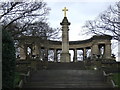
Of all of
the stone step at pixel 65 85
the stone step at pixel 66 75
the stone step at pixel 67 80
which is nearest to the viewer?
the stone step at pixel 65 85

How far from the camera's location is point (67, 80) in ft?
90.0

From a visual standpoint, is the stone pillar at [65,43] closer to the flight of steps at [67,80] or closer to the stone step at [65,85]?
the flight of steps at [67,80]

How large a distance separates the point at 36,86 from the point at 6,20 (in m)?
5.88

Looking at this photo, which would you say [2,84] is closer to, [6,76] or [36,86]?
[6,76]

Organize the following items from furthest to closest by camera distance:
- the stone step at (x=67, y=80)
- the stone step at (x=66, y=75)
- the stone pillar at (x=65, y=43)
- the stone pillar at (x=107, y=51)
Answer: the stone pillar at (x=107, y=51), the stone pillar at (x=65, y=43), the stone step at (x=66, y=75), the stone step at (x=67, y=80)

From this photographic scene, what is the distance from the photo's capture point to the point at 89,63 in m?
39.9

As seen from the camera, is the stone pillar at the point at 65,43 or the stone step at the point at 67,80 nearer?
the stone step at the point at 67,80

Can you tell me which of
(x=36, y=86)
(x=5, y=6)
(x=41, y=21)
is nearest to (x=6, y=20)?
(x=5, y=6)

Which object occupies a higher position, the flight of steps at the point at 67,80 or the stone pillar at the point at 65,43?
the stone pillar at the point at 65,43

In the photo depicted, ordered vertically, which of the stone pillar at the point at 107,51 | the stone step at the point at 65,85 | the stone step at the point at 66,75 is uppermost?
the stone pillar at the point at 107,51

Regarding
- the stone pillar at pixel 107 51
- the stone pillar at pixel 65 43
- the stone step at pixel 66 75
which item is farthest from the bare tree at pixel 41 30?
the stone pillar at pixel 107 51

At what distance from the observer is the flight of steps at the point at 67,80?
25.1 metres

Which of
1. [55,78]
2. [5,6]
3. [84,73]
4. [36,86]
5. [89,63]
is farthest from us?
[89,63]

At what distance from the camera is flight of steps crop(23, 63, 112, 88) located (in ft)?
82.2
